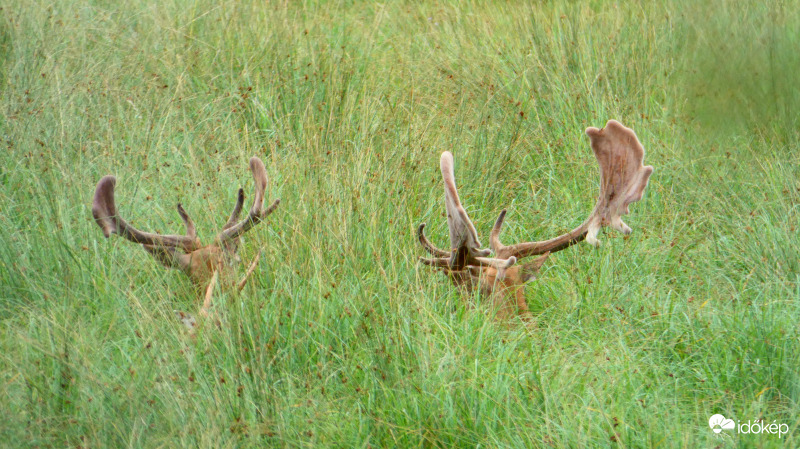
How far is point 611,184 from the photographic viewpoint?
13.0 ft

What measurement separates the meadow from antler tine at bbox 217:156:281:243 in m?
0.11

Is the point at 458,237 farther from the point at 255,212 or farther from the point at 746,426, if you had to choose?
the point at 746,426

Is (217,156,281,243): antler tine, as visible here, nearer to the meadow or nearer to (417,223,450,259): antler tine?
the meadow

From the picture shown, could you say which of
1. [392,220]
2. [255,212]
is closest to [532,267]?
[392,220]

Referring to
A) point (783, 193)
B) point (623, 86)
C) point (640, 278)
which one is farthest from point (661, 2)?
point (640, 278)

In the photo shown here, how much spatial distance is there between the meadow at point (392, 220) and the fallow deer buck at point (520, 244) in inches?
4.0

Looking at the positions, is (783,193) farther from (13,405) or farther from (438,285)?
(13,405)

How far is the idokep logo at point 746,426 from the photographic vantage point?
2852 mm

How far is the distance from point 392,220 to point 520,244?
2.52 ft

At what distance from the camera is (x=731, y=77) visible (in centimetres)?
512

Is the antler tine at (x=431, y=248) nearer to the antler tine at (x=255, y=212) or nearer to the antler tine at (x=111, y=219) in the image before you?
the antler tine at (x=255, y=212)

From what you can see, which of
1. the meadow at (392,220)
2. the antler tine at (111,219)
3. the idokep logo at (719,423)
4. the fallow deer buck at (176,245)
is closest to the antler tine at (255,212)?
the fallow deer buck at (176,245)

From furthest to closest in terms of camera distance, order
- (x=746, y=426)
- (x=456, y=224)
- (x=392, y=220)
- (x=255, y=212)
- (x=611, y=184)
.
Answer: (x=392, y=220)
(x=611, y=184)
(x=255, y=212)
(x=456, y=224)
(x=746, y=426)

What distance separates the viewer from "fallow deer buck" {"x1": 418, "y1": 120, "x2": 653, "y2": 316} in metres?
3.59
